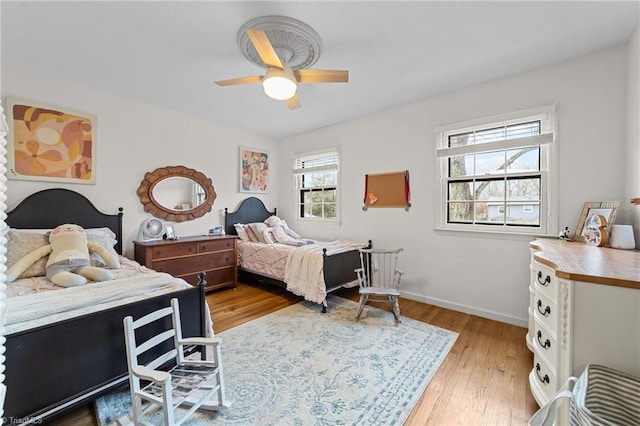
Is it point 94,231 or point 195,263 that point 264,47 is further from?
point 195,263

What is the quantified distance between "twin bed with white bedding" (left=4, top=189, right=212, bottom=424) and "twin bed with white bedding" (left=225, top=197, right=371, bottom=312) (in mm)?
1338

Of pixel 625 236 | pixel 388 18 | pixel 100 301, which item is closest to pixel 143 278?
pixel 100 301

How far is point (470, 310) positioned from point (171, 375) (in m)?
2.92

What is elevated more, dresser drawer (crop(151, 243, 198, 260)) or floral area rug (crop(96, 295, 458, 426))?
dresser drawer (crop(151, 243, 198, 260))

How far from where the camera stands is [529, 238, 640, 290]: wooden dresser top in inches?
47.3

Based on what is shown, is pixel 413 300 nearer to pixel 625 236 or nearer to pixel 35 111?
pixel 625 236

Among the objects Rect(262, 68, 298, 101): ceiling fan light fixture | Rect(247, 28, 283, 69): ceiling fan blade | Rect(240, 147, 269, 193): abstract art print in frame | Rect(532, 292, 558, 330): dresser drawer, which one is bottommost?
Rect(532, 292, 558, 330): dresser drawer

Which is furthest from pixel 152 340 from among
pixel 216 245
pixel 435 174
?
pixel 435 174

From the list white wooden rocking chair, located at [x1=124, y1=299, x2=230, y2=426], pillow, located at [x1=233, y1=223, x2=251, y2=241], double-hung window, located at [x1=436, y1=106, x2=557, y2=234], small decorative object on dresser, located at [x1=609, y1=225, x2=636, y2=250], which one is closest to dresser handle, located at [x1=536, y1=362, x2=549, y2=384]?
small decorative object on dresser, located at [x1=609, y1=225, x2=636, y2=250]

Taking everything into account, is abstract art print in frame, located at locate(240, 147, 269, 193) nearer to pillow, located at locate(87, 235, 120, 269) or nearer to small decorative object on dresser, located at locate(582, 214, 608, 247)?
pillow, located at locate(87, 235, 120, 269)

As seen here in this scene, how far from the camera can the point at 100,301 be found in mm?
1593

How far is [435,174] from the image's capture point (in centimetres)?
324

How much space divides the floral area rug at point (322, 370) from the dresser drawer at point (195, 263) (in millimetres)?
1276

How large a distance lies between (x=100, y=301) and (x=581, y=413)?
2.36 metres
